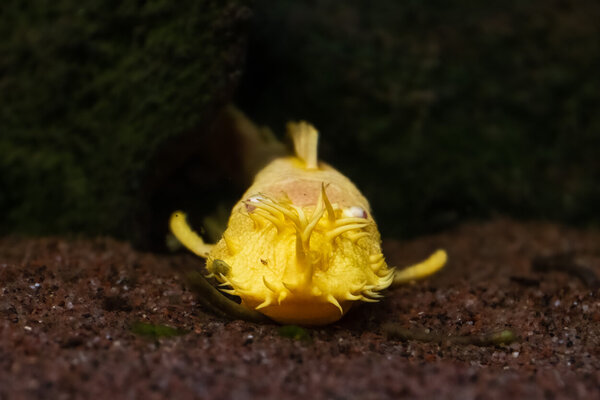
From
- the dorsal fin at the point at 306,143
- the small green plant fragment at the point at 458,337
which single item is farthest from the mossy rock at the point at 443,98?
the small green plant fragment at the point at 458,337

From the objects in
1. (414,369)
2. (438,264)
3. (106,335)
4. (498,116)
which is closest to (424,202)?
(498,116)

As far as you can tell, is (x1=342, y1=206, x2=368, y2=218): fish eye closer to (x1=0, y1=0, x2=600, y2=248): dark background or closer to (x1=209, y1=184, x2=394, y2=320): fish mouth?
(x1=209, y1=184, x2=394, y2=320): fish mouth

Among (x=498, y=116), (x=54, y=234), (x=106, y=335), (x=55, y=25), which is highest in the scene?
(x=55, y=25)

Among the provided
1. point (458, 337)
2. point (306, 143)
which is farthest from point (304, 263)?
point (306, 143)

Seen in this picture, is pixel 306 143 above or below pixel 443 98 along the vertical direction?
below

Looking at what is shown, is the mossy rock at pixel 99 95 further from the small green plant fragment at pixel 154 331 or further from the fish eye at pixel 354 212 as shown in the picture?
the small green plant fragment at pixel 154 331

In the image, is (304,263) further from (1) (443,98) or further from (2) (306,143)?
(1) (443,98)

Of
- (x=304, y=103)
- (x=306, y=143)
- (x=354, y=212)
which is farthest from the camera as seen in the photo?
(x=304, y=103)

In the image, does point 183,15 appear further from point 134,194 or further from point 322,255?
point 322,255
